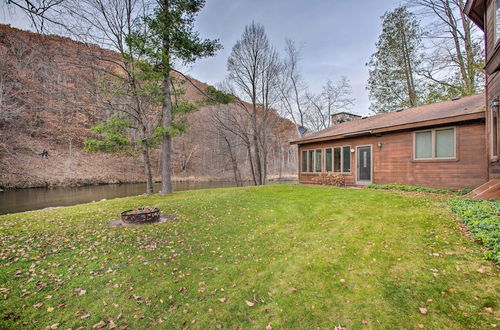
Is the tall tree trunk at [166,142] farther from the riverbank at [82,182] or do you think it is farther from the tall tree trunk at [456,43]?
the tall tree trunk at [456,43]

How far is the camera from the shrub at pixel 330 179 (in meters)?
10.8

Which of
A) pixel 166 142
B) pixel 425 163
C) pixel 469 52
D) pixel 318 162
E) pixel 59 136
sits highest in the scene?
pixel 469 52

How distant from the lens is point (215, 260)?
3.75 m

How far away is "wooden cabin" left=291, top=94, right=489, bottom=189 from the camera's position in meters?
7.31

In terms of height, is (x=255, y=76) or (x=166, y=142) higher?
(x=255, y=76)

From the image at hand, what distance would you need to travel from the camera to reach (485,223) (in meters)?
3.60

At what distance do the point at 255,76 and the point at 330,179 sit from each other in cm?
896

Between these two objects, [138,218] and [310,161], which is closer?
[138,218]

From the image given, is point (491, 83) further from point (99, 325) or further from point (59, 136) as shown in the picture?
point (59, 136)

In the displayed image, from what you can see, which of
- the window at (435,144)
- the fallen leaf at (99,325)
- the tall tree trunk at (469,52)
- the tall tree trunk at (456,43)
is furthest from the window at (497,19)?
the fallen leaf at (99,325)

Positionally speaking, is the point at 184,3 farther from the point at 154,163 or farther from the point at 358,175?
the point at 154,163

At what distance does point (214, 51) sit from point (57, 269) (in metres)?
10.3

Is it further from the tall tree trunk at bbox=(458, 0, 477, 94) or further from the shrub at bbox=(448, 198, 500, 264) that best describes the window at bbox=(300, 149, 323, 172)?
the tall tree trunk at bbox=(458, 0, 477, 94)

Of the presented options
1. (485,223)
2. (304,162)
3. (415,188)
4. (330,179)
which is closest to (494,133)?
(415,188)
